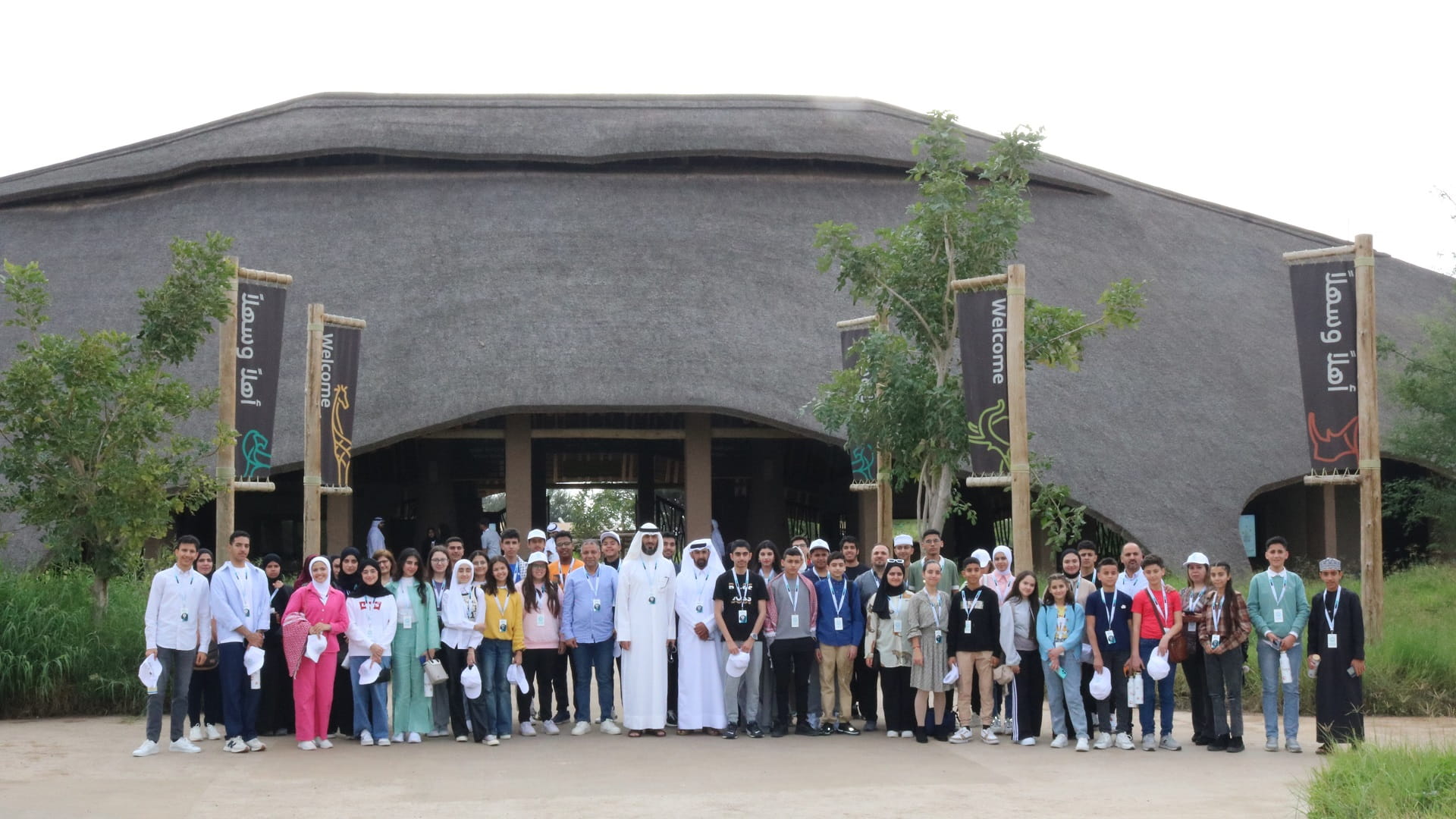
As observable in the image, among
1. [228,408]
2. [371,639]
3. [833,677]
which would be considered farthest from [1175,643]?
[228,408]

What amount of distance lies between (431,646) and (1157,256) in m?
18.5

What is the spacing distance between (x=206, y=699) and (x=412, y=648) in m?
1.71

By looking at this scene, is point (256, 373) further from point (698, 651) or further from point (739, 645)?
point (739, 645)

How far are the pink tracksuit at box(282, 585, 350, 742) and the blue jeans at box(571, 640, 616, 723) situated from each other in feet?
6.15

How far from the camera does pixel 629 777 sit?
29.6 feet

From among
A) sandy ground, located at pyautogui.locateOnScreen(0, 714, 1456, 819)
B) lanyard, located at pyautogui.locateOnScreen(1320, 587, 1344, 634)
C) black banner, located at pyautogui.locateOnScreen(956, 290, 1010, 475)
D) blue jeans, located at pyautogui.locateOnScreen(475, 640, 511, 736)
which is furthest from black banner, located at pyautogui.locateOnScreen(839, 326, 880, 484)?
lanyard, located at pyautogui.locateOnScreen(1320, 587, 1344, 634)

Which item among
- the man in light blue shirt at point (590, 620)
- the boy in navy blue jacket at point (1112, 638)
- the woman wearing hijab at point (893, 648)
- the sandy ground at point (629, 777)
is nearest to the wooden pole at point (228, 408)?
the sandy ground at point (629, 777)

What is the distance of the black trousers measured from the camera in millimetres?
11062

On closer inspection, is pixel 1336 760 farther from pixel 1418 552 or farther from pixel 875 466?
pixel 1418 552

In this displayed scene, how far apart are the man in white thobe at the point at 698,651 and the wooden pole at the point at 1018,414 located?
2757 millimetres

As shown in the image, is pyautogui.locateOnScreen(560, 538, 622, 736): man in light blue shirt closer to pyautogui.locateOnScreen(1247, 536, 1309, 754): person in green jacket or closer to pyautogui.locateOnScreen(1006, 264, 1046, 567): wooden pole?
pyautogui.locateOnScreen(1006, 264, 1046, 567): wooden pole

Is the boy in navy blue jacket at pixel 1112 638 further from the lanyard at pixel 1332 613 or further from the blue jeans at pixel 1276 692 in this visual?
the lanyard at pixel 1332 613

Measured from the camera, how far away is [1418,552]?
77.3 feet

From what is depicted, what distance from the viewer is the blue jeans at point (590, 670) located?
36.7ft
